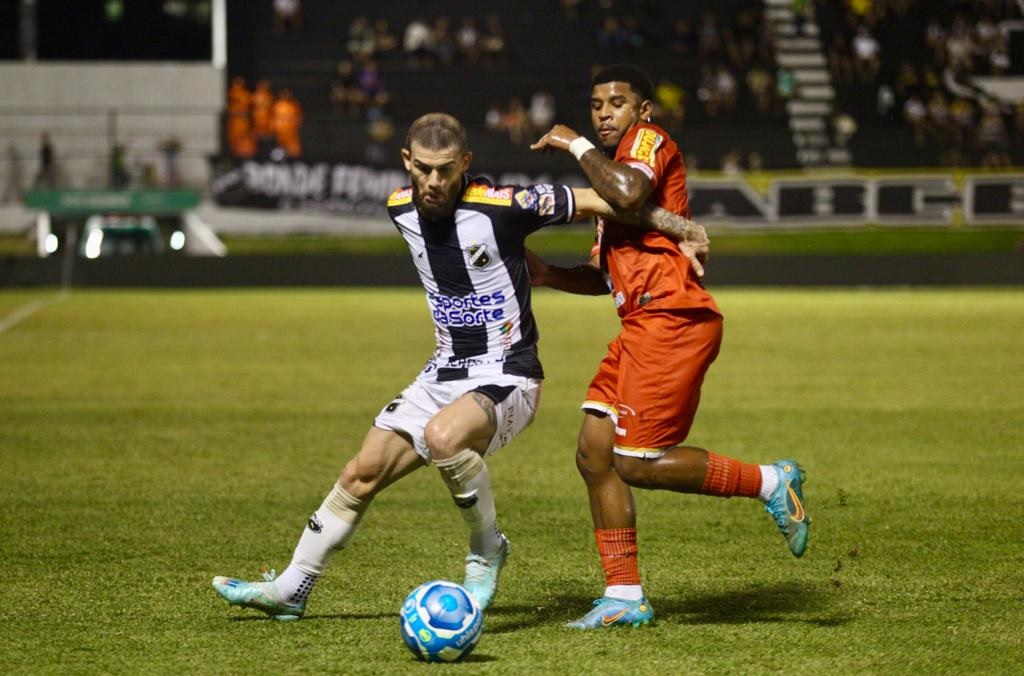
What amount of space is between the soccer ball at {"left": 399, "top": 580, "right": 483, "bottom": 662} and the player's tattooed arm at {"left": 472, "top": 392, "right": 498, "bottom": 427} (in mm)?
636

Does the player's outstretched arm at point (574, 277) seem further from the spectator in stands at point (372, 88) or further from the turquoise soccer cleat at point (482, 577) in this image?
the spectator in stands at point (372, 88)

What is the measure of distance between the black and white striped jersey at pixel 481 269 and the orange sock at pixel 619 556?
642mm

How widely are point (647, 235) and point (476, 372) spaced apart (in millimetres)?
791

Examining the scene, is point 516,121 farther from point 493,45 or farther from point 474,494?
point 474,494

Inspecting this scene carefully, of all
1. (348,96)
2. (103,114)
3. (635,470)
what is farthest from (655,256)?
(348,96)

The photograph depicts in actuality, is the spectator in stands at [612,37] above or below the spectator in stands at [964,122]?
above

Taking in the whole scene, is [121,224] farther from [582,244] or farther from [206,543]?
[206,543]

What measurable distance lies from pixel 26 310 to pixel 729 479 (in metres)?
18.5

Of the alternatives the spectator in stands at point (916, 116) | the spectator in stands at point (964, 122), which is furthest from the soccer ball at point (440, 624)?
the spectator in stands at point (964, 122)

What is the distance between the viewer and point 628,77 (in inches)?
208

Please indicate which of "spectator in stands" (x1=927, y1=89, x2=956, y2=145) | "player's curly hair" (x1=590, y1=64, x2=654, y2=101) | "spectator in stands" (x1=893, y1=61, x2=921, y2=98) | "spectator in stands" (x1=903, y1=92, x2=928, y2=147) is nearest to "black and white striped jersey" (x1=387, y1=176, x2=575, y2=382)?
"player's curly hair" (x1=590, y1=64, x2=654, y2=101)

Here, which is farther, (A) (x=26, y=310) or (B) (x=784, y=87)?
(B) (x=784, y=87)

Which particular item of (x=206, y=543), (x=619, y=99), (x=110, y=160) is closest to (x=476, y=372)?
(x=619, y=99)

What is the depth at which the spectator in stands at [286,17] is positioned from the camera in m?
35.0
